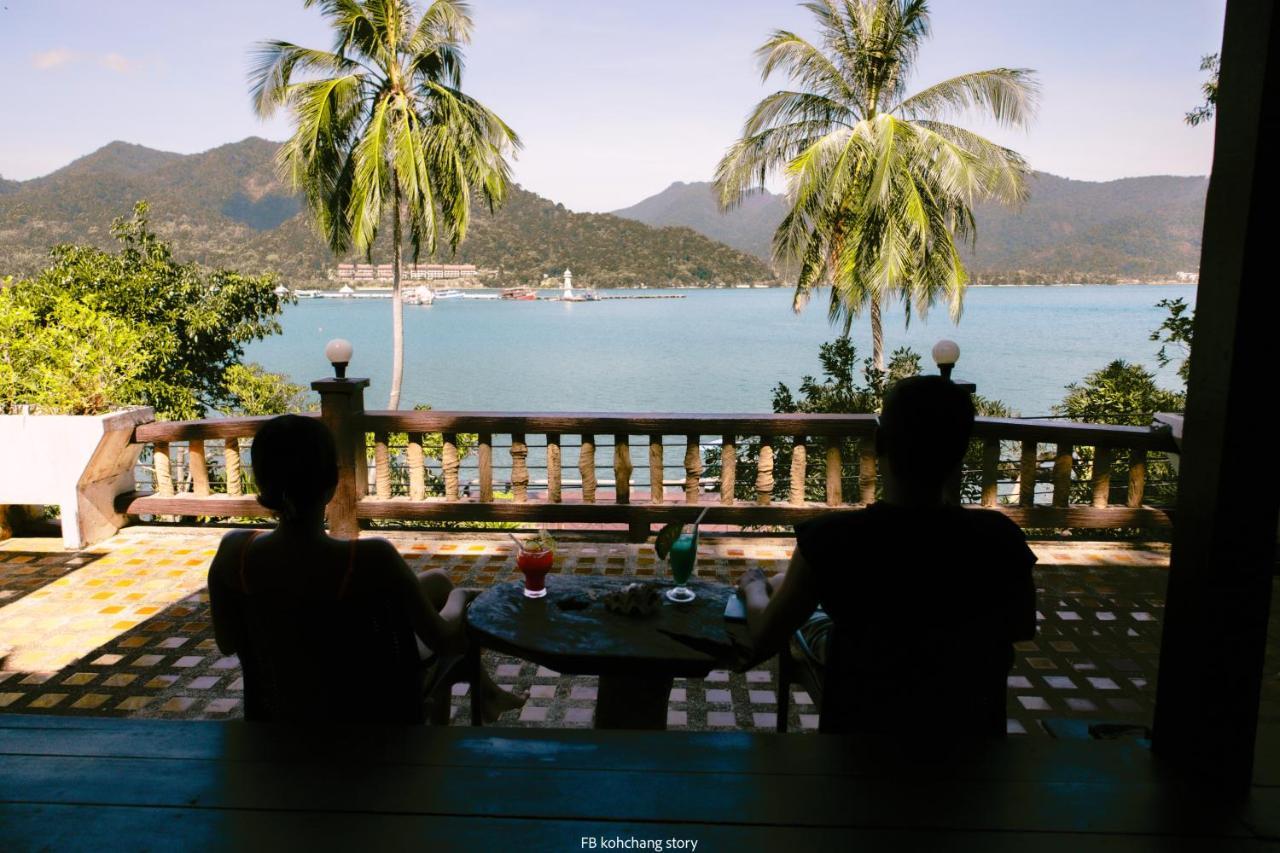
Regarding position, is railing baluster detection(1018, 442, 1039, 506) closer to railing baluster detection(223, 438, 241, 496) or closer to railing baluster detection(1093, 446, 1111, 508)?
railing baluster detection(1093, 446, 1111, 508)

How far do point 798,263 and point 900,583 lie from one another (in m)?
14.8

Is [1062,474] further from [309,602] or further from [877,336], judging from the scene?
[877,336]

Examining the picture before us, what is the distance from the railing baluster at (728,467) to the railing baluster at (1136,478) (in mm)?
2167

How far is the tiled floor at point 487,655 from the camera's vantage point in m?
3.00

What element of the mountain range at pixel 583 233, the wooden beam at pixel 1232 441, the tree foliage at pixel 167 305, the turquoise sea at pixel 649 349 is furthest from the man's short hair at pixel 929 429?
the mountain range at pixel 583 233

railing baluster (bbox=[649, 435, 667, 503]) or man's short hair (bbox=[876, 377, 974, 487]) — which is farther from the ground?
man's short hair (bbox=[876, 377, 974, 487])

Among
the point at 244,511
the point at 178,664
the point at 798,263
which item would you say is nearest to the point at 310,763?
the point at 178,664

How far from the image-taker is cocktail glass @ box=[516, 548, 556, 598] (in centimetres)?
238

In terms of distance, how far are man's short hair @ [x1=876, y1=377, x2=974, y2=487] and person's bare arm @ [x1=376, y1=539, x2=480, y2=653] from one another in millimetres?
984

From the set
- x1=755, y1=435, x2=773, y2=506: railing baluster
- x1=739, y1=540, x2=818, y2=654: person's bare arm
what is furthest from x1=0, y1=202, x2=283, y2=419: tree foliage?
x1=739, y1=540, x2=818, y2=654: person's bare arm

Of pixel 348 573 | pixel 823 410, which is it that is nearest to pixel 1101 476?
pixel 348 573

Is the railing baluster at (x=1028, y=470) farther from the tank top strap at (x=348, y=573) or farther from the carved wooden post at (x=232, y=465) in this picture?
the carved wooden post at (x=232, y=465)

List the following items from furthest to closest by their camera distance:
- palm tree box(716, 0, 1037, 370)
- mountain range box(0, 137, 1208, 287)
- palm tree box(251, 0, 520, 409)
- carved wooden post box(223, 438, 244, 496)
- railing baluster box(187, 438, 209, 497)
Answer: mountain range box(0, 137, 1208, 287)
palm tree box(251, 0, 520, 409)
palm tree box(716, 0, 1037, 370)
carved wooden post box(223, 438, 244, 496)
railing baluster box(187, 438, 209, 497)

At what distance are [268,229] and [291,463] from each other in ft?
210
